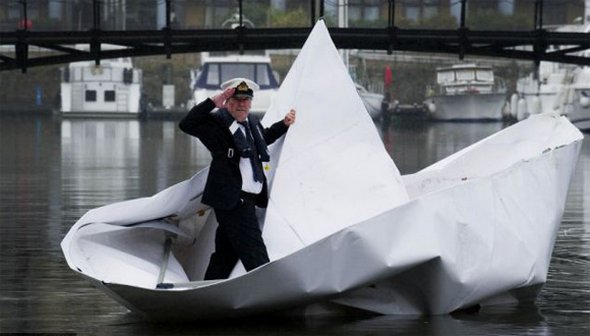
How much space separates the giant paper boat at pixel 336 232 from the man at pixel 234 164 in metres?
0.27

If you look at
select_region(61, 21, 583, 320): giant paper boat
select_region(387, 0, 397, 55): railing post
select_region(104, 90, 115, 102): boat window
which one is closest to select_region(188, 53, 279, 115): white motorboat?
select_region(104, 90, 115, 102): boat window

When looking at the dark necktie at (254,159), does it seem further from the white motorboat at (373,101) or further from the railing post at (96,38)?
the white motorboat at (373,101)

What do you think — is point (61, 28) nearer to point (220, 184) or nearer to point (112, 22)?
point (112, 22)

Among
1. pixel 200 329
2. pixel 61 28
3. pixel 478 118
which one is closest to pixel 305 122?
pixel 200 329

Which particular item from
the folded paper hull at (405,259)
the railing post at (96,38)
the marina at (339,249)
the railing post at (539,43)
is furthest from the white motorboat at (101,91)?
the folded paper hull at (405,259)

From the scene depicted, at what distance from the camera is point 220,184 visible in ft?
40.2

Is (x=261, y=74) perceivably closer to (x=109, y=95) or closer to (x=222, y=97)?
(x=109, y=95)

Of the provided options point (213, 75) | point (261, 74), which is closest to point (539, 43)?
point (261, 74)

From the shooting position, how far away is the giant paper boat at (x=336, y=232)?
11.7 metres

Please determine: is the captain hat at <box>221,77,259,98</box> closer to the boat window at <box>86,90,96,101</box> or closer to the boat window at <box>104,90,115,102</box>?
the boat window at <box>104,90,115,102</box>

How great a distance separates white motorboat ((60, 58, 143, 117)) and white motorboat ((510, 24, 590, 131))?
1728 centimetres

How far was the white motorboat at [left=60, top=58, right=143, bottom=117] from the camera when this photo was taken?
83500 millimetres

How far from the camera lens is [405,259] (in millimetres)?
11758

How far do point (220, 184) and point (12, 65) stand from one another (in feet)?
82.2
